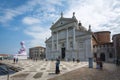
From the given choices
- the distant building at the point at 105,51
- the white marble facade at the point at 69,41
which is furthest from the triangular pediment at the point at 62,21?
the distant building at the point at 105,51

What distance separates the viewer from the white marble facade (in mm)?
46162

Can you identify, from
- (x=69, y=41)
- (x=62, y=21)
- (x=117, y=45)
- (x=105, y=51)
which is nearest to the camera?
(x=117, y=45)

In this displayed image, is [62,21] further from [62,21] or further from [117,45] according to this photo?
[117,45]

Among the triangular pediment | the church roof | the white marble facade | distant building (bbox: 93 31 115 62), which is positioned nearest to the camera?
distant building (bbox: 93 31 115 62)

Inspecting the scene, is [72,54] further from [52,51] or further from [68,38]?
[52,51]

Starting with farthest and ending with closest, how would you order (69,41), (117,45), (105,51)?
(69,41) → (105,51) → (117,45)

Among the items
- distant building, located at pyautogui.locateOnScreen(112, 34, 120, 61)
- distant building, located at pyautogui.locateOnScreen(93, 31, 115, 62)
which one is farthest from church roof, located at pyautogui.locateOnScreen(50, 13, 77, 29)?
distant building, located at pyautogui.locateOnScreen(112, 34, 120, 61)

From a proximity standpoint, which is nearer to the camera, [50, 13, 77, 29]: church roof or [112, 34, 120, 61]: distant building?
[112, 34, 120, 61]: distant building

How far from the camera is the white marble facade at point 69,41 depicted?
4616cm

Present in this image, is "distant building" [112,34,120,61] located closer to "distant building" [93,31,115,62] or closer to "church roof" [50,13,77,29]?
"distant building" [93,31,115,62]

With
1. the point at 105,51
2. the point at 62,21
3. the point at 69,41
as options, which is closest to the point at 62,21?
the point at 62,21

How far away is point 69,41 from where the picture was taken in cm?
5228

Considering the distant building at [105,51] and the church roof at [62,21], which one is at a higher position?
the church roof at [62,21]

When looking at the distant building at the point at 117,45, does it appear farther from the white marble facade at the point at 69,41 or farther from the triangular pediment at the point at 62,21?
the triangular pediment at the point at 62,21
